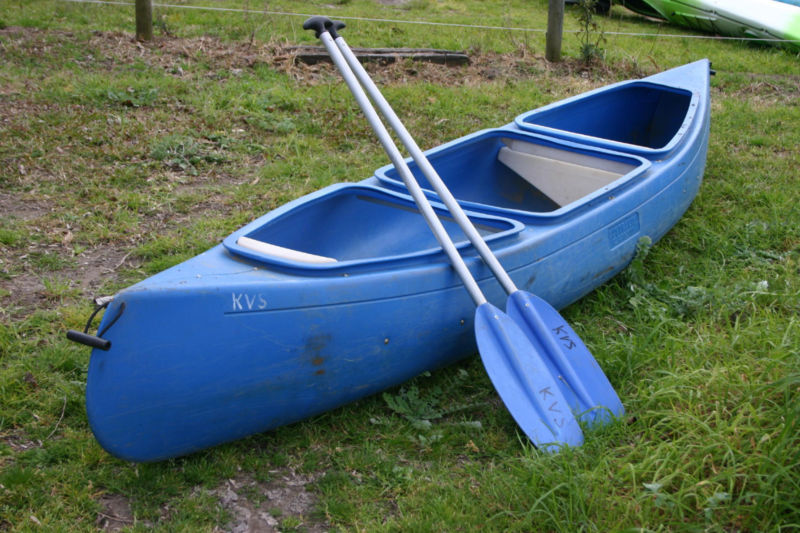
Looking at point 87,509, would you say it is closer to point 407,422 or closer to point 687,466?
point 407,422

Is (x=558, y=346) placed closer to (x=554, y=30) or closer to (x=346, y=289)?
(x=346, y=289)

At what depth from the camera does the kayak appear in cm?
838

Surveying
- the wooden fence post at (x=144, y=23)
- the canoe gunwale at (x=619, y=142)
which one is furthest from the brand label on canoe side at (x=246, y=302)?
the wooden fence post at (x=144, y=23)

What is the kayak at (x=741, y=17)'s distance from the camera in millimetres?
8375

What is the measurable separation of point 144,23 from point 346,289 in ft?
17.1

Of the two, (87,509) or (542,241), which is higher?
(542,241)

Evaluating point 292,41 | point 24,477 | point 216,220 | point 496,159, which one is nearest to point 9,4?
point 292,41

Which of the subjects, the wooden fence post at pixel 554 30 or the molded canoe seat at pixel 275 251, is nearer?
the molded canoe seat at pixel 275 251

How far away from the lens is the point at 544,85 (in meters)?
6.59

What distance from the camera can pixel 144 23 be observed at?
6.57 metres

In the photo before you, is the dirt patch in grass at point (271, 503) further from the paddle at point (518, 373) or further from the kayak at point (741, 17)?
the kayak at point (741, 17)

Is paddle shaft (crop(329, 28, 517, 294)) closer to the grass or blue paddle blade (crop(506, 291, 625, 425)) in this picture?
blue paddle blade (crop(506, 291, 625, 425))

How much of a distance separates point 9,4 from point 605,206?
7.16 meters

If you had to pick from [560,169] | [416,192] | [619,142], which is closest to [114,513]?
[416,192]
